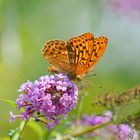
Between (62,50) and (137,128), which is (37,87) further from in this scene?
(137,128)

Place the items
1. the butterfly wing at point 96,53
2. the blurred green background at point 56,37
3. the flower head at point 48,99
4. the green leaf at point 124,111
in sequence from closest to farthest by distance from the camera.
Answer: the flower head at point 48,99 < the butterfly wing at point 96,53 < the green leaf at point 124,111 < the blurred green background at point 56,37

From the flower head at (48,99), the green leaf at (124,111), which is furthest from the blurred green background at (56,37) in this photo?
the flower head at (48,99)

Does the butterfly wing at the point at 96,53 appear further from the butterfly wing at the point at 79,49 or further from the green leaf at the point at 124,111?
the green leaf at the point at 124,111

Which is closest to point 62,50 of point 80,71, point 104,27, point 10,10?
point 80,71

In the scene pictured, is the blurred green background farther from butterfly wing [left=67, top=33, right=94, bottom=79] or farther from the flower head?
the flower head

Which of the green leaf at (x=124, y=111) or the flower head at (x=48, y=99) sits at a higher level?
the flower head at (x=48, y=99)

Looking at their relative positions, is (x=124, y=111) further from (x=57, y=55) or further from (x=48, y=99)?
(x=48, y=99)

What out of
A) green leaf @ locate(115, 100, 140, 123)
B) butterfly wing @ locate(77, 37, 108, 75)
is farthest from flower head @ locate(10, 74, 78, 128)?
green leaf @ locate(115, 100, 140, 123)

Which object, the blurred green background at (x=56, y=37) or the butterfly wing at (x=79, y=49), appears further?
the blurred green background at (x=56, y=37)
